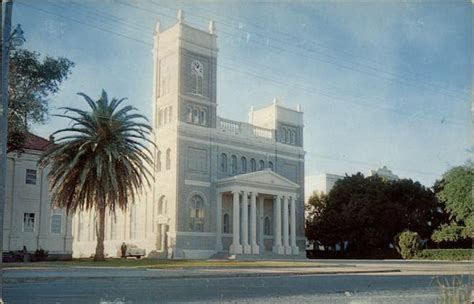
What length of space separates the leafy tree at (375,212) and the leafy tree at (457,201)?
5363 mm

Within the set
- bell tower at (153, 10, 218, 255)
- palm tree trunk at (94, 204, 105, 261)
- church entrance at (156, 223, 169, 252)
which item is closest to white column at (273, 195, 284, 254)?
bell tower at (153, 10, 218, 255)

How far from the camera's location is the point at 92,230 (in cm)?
5506

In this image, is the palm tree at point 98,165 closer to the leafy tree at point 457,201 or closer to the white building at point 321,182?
the leafy tree at point 457,201

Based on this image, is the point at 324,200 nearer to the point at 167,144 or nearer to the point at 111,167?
the point at 167,144

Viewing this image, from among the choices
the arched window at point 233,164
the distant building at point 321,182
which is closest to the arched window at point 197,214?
the arched window at point 233,164

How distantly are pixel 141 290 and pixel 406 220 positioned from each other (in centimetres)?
4250

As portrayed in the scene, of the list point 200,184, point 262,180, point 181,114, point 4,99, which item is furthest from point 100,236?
point 4,99

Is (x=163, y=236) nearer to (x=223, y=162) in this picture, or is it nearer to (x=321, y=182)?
(x=223, y=162)

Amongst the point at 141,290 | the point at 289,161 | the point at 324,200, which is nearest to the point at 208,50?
the point at 289,161

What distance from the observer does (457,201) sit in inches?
1572

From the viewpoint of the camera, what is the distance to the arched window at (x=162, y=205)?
50281mm

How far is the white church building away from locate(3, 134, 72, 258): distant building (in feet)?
35.5

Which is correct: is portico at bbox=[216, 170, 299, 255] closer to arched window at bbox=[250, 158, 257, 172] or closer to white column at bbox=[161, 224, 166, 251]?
arched window at bbox=[250, 158, 257, 172]

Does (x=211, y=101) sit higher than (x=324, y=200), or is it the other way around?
(x=211, y=101)
